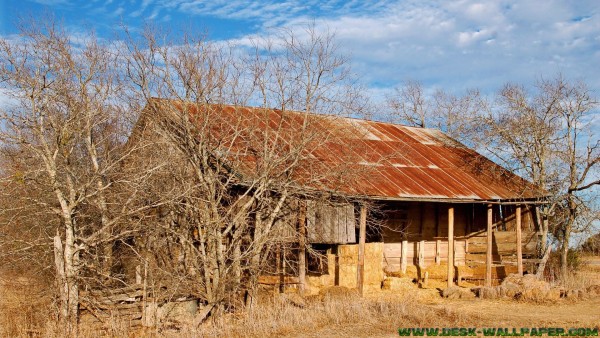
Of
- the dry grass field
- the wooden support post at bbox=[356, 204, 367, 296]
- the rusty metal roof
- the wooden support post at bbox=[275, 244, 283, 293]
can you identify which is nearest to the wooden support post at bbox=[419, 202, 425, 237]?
the rusty metal roof

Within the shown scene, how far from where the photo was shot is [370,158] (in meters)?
18.6

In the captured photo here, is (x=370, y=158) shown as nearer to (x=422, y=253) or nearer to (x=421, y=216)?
(x=421, y=216)

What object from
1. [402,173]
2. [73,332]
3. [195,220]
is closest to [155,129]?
[195,220]

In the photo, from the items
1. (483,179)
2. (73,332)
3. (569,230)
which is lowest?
(73,332)

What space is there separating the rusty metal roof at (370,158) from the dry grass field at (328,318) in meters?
2.88

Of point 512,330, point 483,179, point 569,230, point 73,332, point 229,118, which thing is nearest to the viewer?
point 73,332

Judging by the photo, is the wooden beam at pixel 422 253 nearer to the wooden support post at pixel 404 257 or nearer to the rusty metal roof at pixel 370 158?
the wooden support post at pixel 404 257

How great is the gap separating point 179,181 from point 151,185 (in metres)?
0.63

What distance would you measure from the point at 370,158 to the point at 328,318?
726 centimetres

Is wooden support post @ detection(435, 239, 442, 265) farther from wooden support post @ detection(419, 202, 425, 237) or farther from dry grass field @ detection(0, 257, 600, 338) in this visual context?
dry grass field @ detection(0, 257, 600, 338)

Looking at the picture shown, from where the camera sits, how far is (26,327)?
11.2 meters

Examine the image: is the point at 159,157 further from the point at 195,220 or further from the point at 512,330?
the point at 512,330

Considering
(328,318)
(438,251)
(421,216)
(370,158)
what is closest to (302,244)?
(328,318)

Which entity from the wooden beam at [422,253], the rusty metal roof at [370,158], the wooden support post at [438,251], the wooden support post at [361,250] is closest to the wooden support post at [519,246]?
the rusty metal roof at [370,158]
